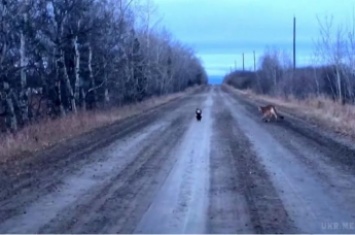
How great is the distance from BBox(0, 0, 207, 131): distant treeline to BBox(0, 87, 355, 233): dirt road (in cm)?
580

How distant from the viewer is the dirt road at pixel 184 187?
348 inches

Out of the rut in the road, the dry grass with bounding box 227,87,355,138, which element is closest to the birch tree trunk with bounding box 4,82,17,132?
the rut in the road

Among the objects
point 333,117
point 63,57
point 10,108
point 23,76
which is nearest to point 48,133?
point 10,108

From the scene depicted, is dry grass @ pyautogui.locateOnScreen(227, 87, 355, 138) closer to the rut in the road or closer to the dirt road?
the dirt road

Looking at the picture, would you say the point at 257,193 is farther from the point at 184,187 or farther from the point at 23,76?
the point at 23,76

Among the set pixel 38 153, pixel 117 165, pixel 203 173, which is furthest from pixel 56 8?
pixel 203 173

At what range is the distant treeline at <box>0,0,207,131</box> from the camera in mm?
24359

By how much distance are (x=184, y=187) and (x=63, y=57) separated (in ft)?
68.2

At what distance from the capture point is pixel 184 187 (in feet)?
39.0

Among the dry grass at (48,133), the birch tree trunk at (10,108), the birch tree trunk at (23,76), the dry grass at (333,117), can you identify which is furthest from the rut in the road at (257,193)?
the birch tree trunk at (23,76)

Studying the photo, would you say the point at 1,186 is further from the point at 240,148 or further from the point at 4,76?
the point at 4,76

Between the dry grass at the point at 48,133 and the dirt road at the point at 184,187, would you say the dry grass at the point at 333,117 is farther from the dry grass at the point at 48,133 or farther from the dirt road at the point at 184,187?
the dry grass at the point at 48,133

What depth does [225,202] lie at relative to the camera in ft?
33.9

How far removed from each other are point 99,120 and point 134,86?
18398mm
